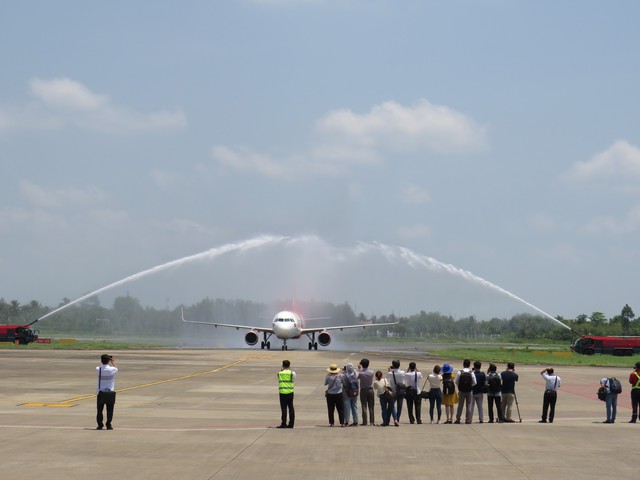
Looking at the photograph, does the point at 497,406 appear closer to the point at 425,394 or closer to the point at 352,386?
the point at 425,394

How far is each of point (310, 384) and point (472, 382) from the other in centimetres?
1692

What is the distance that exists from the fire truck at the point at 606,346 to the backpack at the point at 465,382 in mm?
73590

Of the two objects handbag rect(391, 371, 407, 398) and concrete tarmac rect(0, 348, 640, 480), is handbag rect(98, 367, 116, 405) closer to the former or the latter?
concrete tarmac rect(0, 348, 640, 480)

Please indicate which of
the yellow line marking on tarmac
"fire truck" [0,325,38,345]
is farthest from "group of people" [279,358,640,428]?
"fire truck" [0,325,38,345]

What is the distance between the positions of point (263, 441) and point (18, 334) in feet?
255

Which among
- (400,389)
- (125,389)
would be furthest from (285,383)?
(125,389)

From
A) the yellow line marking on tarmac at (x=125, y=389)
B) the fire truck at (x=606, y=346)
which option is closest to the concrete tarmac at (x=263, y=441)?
the yellow line marking on tarmac at (x=125, y=389)

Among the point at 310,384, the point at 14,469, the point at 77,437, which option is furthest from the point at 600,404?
the point at 14,469

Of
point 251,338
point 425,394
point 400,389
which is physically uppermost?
point 251,338

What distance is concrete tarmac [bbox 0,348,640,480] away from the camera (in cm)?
1762

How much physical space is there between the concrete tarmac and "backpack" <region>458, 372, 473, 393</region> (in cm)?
160

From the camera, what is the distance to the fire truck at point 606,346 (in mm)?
97188

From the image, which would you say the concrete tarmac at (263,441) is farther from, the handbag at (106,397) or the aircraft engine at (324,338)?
the aircraft engine at (324,338)

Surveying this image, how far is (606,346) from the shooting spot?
97.8 metres
